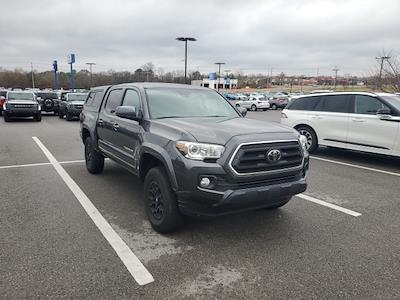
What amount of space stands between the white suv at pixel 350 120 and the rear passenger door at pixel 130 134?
5988 mm

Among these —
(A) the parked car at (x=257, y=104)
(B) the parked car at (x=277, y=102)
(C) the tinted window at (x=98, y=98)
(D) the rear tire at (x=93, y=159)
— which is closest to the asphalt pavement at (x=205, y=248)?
(D) the rear tire at (x=93, y=159)

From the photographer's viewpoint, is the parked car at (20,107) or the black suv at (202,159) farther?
the parked car at (20,107)

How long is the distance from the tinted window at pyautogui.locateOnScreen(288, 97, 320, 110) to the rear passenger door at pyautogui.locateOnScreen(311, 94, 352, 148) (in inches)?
6.4

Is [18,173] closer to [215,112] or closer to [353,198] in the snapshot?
[215,112]

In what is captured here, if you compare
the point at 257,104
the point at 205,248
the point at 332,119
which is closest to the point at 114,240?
the point at 205,248

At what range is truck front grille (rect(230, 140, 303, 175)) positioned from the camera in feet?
12.3

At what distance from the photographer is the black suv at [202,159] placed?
3.71 meters

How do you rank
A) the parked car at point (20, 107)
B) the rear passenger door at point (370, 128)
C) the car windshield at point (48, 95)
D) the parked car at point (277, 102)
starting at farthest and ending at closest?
the parked car at point (277, 102)
the car windshield at point (48, 95)
the parked car at point (20, 107)
the rear passenger door at point (370, 128)

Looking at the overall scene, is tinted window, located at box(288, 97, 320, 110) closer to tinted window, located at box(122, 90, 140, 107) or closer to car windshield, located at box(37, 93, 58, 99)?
tinted window, located at box(122, 90, 140, 107)

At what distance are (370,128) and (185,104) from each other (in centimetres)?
544

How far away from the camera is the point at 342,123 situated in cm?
917

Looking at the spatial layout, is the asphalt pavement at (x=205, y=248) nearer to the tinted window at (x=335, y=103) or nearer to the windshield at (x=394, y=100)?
the windshield at (x=394, y=100)

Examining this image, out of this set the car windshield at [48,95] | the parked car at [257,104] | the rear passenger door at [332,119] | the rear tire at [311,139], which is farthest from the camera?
the parked car at [257,104]

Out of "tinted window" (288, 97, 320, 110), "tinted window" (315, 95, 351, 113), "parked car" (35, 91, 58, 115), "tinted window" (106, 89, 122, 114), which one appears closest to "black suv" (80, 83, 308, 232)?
"tinted window" (106, 89, 122, 114)
